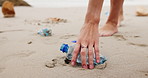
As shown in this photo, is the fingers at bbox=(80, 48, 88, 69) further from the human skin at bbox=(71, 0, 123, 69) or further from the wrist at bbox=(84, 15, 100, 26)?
the wrist at bbox=(84, 15, 100, 26)

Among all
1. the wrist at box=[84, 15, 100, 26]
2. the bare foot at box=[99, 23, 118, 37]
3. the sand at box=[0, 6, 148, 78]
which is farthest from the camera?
the bare foot at box=[99, 23, 118, 37]

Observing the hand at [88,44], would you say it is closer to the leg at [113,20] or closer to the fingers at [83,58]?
the fingers at [83,58]

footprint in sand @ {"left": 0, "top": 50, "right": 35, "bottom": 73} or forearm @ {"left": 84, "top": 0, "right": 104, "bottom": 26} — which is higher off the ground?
forearm @ {"left": 84, "top": 0, "right": 104, "bottom": 26}

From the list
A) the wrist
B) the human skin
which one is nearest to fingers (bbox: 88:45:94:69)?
the human skin

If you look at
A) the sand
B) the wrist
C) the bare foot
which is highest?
the wrist

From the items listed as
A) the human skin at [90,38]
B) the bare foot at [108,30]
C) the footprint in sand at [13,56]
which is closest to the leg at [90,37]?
the human skin at [90,38]

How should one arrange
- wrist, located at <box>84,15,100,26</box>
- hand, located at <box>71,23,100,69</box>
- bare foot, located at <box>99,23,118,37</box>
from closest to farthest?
hand, located at <box>71,23,100,69</box> < wrist, located at <box>84,15,100,26</box> < bare foot, located at <box>99,23,118,37</box>

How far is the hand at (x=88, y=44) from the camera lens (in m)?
1.36

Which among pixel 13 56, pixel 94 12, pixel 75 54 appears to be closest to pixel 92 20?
pixel 94 12

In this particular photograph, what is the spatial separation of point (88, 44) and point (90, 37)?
0.20ft

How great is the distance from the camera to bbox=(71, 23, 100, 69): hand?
136cm

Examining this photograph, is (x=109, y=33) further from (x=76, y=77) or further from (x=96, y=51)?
(x=76, y=77)

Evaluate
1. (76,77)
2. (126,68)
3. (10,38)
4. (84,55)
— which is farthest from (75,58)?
(10,38)

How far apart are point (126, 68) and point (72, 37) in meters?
1.01
